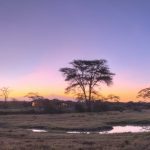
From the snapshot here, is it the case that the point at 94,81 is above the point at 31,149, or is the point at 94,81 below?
above

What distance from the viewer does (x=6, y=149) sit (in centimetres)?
2080

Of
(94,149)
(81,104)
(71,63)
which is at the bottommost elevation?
(94,149)

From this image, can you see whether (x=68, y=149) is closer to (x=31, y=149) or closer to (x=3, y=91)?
(x=31, y=149)

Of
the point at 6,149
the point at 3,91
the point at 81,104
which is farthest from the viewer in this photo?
the point at 3,91

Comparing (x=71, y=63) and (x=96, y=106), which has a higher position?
(x=71, y=63)

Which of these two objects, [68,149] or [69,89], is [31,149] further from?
[69,89]

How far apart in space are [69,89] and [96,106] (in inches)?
254

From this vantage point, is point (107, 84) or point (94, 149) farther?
point (107, 84)

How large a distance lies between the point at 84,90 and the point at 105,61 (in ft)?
23.1

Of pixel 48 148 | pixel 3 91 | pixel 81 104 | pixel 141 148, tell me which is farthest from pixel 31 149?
pixel 3 91

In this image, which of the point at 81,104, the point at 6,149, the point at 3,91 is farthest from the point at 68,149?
the point at 3,91

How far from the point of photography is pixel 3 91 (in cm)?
13388

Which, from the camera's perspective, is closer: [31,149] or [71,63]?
[31,149]

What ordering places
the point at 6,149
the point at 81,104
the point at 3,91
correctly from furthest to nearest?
the point at 3,91 < the point at 81,104 < the point at 6,149
